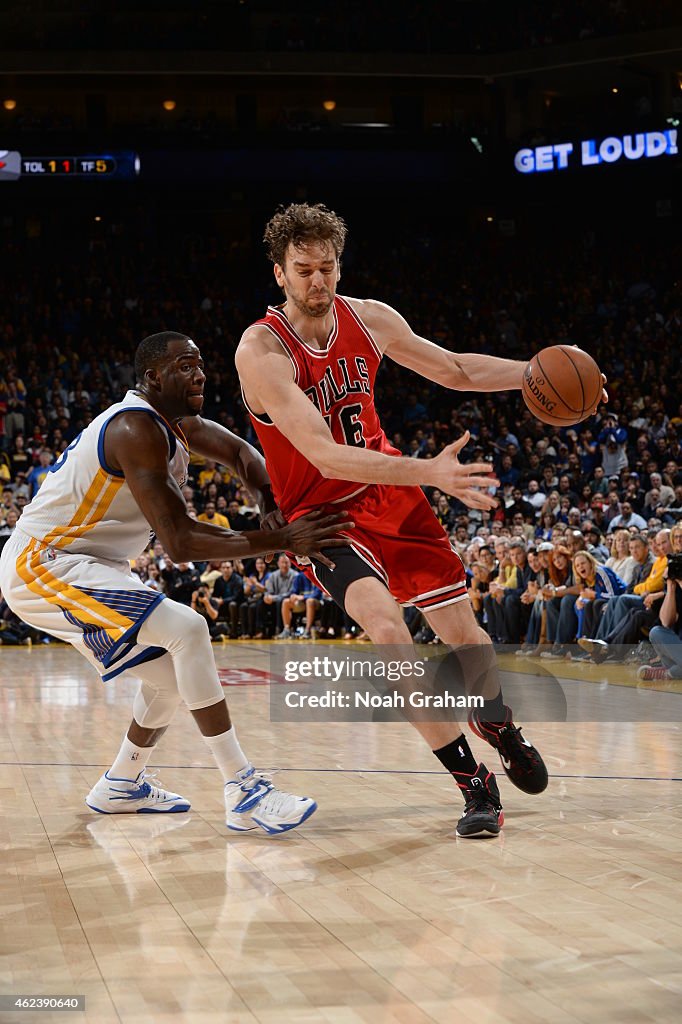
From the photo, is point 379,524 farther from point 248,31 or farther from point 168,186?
point 248,31

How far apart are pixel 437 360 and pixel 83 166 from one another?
20.6 m

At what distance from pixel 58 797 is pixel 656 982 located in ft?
9.90

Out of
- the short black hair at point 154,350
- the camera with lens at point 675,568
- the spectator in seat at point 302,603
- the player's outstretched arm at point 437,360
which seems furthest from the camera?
the spectator in seat at point 302,603

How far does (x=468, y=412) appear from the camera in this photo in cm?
1988

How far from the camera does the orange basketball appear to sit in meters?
4.17

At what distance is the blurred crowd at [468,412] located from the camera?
11.2 m

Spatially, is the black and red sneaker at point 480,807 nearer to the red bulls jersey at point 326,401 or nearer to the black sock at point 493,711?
the black sock at point 493,711

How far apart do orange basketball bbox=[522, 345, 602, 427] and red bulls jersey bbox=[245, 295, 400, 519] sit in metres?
0.61

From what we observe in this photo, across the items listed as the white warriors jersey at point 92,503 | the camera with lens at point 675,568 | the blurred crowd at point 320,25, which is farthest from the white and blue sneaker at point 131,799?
the blurred crowd at point 320,25

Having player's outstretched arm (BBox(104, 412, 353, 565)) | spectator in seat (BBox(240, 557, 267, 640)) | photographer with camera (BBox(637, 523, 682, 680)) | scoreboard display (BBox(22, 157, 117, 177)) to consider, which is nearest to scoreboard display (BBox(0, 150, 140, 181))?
scoreboard display (BBox(22, 157, 117, 177))

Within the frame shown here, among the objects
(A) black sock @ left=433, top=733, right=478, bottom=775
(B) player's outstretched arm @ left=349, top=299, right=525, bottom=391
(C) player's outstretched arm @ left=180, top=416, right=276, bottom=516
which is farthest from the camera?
(C) player's outstretched arm @ left=180, top=416, right=276, bottom=516

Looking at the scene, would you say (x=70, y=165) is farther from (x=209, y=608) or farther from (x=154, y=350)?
(x=154, y=350)

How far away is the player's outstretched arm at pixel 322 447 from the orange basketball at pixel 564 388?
1.38ft

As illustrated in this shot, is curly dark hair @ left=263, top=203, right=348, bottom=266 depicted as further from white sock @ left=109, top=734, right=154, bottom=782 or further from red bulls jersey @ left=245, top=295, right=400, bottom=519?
white sock @ left=109, top=734, right=154, bottom=782
